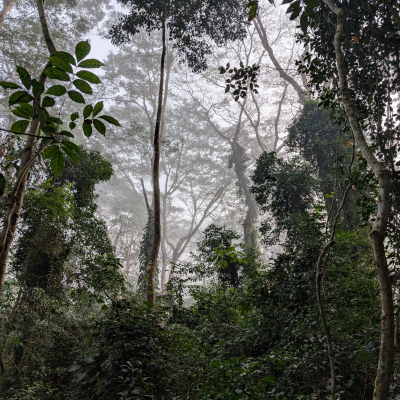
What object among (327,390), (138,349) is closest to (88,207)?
(138,349)

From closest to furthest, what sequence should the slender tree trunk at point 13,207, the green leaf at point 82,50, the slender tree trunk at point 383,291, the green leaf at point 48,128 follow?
1. the green leaf at point 82,50
2. the green leaf at point 48,128
3. the slender tree trunk at point 13,207
4. the slender tree trunk at point 383,291

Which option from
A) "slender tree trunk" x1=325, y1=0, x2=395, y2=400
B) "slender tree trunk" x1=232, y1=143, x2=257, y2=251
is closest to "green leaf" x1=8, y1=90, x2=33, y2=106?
"slender tree trunk" x1=325, y1=0, x2=395, y2=400

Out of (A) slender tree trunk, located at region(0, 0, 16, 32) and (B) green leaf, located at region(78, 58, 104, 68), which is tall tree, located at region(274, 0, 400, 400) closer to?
(B) green leaf, located at region(78, 58, 104, 68)

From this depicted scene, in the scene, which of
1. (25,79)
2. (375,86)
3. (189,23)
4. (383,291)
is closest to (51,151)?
(25,79)

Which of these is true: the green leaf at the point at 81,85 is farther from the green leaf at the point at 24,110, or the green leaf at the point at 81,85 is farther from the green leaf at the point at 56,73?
the green leaf at the point at 24,110

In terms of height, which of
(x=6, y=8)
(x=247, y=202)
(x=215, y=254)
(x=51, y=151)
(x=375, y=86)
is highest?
(x=6, y=8)

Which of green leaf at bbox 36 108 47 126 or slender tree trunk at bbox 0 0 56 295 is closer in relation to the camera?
green leaf at bbox 36 108 47 126

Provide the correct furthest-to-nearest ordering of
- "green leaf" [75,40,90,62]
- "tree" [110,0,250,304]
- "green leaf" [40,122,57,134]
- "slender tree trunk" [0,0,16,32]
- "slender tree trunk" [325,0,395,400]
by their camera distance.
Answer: "slender tree trunk" [0,0,16,32] → "tree" [110,0,250,304] → "slender tree trunk" [325,0,395,400] → "green leaf" [40,122,57,134] → "green leaf" [75,40,90,62]

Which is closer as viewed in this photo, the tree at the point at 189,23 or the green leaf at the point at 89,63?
the green leaf at the point at 89,63

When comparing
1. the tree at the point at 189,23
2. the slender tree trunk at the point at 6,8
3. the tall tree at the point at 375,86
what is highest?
the slender tree trunk at the point at 6,8

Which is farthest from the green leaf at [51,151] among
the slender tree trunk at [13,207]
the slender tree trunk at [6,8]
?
the slender tree trunk at [6,8]

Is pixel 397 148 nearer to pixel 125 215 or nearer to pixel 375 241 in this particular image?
pixel 375 241

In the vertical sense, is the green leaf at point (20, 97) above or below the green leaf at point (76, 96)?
below

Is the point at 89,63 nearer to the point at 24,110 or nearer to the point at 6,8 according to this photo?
the point at 24,110
